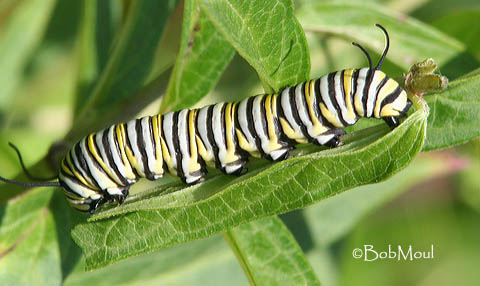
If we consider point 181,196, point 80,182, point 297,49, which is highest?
point 297,49

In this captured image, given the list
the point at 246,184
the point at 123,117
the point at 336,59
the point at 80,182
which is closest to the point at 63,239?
the point at 80,182

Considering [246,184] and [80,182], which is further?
[80,182]

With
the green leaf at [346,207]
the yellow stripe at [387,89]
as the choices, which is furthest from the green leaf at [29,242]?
the green leaf at [346,207]

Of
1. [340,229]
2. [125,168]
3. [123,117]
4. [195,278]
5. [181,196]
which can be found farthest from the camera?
[340,229]

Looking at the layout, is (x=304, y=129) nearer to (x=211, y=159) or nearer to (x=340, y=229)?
(x=211, y=159)

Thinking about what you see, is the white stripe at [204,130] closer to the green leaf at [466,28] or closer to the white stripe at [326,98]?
the white stripe at [326,98]

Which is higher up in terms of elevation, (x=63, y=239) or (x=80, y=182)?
(x=80, y=182)

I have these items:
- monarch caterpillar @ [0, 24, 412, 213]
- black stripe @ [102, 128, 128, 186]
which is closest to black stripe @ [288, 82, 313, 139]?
monarch caterpillar @ [0, 24, 412, 213]

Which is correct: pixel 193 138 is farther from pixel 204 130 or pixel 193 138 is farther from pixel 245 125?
pixel 245 125
